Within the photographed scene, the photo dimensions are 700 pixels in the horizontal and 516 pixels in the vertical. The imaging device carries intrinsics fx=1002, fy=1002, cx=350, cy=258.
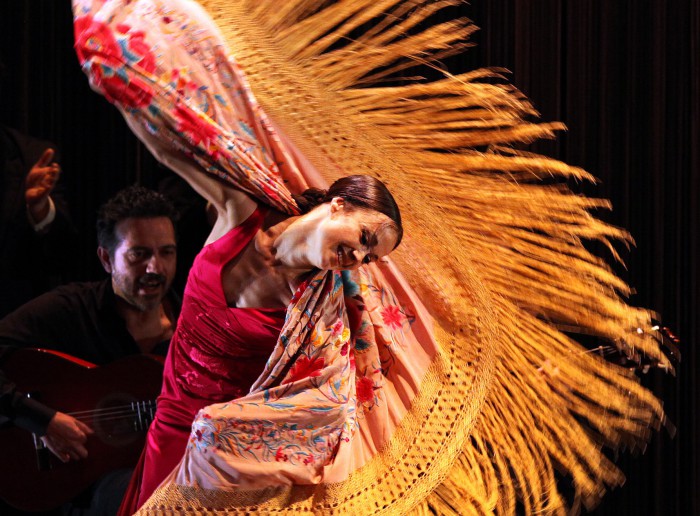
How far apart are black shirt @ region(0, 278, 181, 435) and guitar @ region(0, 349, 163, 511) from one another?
0.17 feet

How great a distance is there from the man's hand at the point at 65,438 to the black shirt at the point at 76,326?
18cm

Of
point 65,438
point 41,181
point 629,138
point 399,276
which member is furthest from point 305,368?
point 629,138

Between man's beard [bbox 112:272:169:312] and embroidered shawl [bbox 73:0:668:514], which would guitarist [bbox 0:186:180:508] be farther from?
embroidered shawl [bbox 73:0:668:514]

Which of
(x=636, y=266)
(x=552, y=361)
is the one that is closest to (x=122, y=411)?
(x=552, y=361)

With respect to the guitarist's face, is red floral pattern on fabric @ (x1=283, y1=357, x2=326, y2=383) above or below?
above

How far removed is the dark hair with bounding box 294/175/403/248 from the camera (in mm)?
1380

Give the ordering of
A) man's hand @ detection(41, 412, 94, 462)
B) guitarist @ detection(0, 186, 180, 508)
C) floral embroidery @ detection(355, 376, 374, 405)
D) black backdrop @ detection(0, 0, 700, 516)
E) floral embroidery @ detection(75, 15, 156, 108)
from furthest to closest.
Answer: black backdrop @ detection(0, 0, 700, 516), guitarist @ detection(0, 186, 180, 508), man's hand @ detection(41, 412, 94, 462), floral embroidery @ detection(355, 376, 374, 405), floral embroidery @ detection(75, 15, 156, 108)

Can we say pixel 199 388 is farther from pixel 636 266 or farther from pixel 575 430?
pixel 636 266

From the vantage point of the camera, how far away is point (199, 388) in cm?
146

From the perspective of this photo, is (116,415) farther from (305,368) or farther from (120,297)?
(305,368)

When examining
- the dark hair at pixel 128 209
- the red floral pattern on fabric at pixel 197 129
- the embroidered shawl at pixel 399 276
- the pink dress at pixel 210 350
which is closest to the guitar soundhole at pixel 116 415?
the dark hair at pixel 128 209

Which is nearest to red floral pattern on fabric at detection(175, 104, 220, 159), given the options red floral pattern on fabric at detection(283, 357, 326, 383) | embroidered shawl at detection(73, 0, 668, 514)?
embroidered shawl at detection(73, 0, 668, 514)

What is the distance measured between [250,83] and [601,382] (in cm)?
68

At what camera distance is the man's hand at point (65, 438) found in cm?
203
